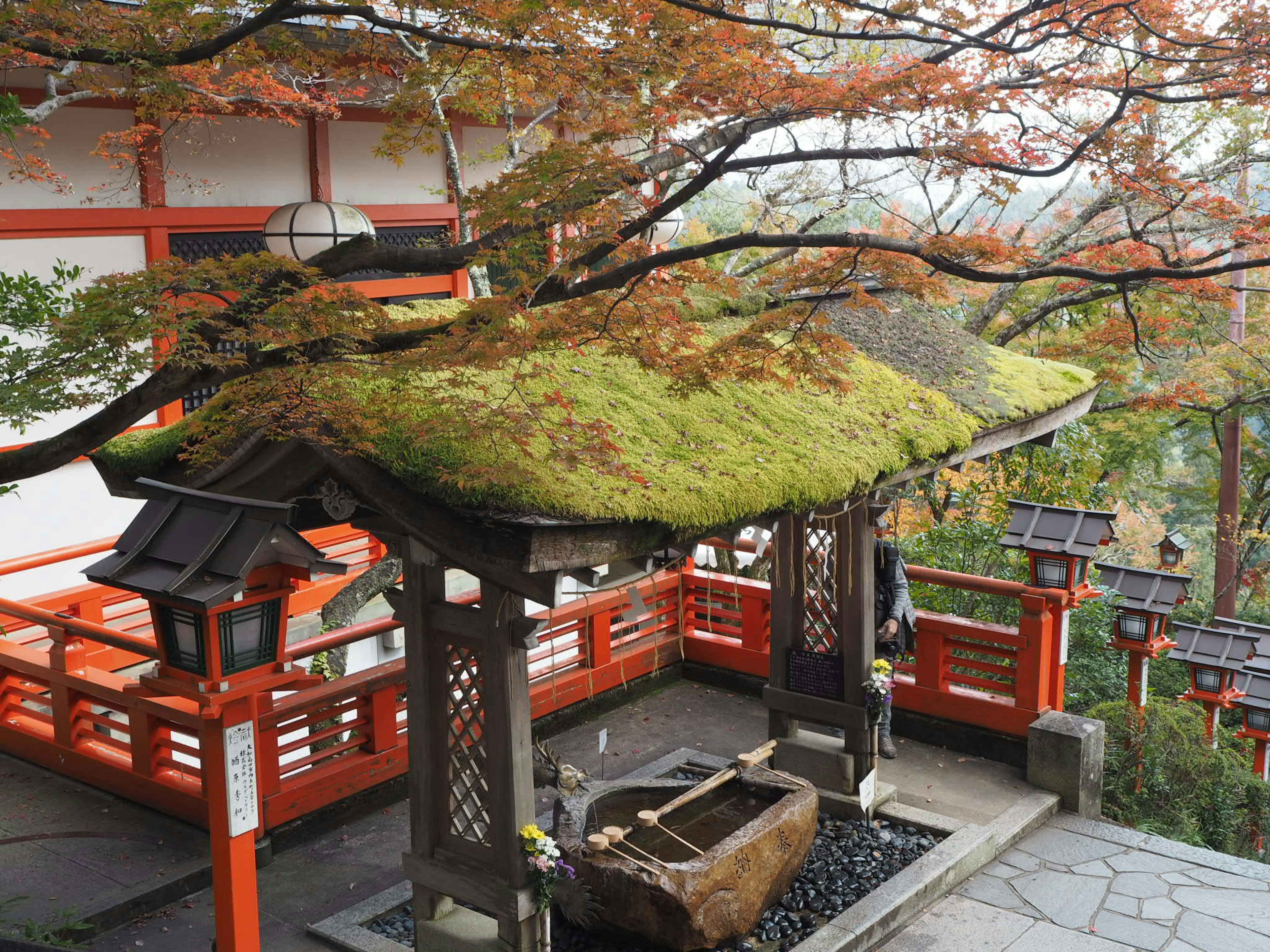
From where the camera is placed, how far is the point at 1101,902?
7.66 metres

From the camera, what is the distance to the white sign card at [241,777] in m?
5.82

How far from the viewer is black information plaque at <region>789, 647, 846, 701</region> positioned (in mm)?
8820

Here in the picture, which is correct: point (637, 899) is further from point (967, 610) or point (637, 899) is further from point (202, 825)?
point (967, 610)

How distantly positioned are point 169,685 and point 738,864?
3.47m

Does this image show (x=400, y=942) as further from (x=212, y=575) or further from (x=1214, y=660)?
(x=1214, y=660)

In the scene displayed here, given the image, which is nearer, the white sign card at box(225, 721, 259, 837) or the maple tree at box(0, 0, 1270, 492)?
the maple tree at box(0, 0, 1270, 492)

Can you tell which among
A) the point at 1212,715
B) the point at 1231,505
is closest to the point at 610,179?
the point at 1212,715

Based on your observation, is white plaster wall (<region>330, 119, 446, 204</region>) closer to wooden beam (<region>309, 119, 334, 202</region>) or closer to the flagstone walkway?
wooden beam (<region>309, 119, 334, 202</region>)

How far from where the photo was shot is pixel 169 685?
5.67 metres

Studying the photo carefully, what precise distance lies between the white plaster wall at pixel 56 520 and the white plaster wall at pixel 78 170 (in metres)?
2.55

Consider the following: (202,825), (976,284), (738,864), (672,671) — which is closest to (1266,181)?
(976,284)

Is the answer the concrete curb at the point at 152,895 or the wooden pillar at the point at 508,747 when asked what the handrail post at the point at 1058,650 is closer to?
the wooden pillar at the point at 508,747

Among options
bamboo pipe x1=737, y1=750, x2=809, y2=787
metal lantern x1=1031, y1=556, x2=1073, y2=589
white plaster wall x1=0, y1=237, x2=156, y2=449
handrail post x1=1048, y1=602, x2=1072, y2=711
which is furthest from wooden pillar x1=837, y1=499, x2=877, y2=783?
white plaster wall x1=0, y1=237, x2=156, y2=449

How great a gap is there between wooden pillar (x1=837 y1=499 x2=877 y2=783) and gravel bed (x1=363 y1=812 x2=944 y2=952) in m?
0.53
